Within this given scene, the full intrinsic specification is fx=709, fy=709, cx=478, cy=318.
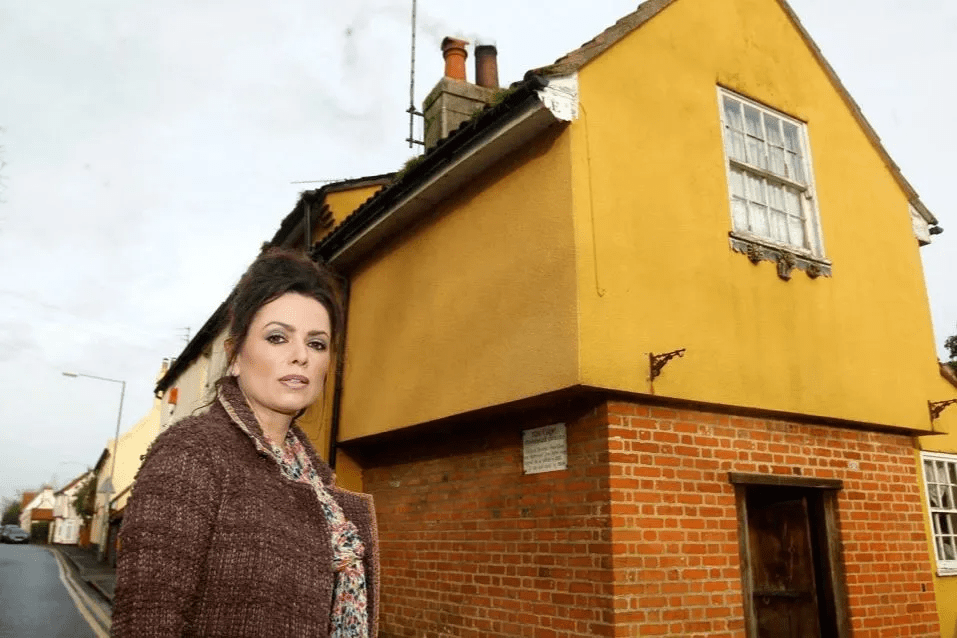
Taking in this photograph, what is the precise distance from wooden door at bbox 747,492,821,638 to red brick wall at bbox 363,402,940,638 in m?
0.32

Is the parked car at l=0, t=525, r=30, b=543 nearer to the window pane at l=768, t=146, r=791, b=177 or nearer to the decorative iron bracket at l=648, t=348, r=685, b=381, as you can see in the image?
the decorative iron bracket at l=648, t=348, r=685, b=381

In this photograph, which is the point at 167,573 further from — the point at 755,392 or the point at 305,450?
the point at 755,392

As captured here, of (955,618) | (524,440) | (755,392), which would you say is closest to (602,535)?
(524,440)

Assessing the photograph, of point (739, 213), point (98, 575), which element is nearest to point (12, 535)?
point (98, 575)

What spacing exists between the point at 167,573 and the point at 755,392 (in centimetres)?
536

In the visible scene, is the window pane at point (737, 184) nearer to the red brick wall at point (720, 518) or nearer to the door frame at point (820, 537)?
the red brick wall at point (720, 518)

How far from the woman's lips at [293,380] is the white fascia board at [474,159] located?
403 cm

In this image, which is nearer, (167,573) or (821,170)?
(167,573)

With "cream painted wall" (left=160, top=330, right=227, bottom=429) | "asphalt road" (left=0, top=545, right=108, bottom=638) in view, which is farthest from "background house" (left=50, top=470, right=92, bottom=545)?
"cream painted wall" (left=160, top=330, right=227, bottom=429)

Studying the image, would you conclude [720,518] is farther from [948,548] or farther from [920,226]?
[920,226]

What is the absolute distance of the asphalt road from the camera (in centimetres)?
1077

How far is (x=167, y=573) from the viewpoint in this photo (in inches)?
64.7

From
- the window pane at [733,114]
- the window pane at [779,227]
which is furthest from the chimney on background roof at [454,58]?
the window pane at [779,227]

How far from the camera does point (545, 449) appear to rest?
5.80 m
